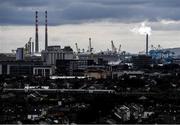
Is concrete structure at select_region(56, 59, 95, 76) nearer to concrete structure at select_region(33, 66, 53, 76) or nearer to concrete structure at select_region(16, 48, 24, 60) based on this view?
concrete structure at select_region(33, 66, 53, 76)

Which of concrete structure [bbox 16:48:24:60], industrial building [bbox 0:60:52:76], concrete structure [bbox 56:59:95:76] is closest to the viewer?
concrete structure [bbox 56:59:95:76]

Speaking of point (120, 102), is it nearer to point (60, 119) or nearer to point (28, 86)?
point (60, 119)

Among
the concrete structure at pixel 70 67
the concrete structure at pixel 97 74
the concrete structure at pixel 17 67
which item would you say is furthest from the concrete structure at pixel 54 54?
the concrete structure at pixel 97 74

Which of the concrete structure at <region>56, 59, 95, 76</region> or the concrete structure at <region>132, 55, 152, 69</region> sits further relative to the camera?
the concrete structure at <region>132, 55, 152, 69</region>

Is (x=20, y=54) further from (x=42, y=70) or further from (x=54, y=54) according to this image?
(x=42, y=70)

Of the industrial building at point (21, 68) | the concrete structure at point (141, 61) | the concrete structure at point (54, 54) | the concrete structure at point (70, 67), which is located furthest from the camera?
the concrete structure at point (54, 54)

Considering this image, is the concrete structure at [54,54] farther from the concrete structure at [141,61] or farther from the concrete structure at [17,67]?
the concrete structure at [17,67]

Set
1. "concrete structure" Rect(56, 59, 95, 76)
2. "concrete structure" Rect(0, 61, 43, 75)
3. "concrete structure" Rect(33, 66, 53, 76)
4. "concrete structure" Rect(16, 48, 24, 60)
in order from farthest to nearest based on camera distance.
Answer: "concrete structure" Rect(16, 48, 24, 60), "concrete structure" Rect(0, 61, 43, 75), "concrete structure" Rect(56, 59, 95, 76), "concrete structure" Rect(33, 66, 53, 76)

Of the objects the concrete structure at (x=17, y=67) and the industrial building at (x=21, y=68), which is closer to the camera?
the industrial building at (x=21, y=68)

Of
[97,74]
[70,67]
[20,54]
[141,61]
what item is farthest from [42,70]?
[20,54]

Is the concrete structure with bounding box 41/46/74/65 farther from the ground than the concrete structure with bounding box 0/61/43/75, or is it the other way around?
the concrete structure with bounding box 41/46/74/65

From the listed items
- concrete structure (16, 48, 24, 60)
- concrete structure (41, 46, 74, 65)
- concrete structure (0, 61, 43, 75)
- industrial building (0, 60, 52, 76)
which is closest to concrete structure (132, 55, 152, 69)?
concrete structure (41, 46, 74, 65)

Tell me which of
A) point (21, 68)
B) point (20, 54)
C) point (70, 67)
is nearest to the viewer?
point (21, 68)
